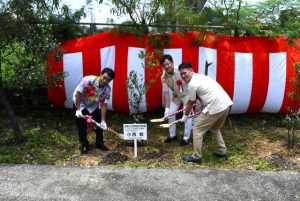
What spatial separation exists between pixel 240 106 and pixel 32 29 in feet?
12.7

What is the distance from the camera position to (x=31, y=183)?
5191 millimetres

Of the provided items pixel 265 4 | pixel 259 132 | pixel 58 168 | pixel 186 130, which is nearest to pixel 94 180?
pixel 58 168

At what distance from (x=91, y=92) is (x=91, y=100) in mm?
119

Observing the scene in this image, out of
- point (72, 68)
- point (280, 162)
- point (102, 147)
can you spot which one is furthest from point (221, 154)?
point (72, 68)

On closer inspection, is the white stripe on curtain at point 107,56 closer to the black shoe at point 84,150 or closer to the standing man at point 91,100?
the standing man at point 91,100

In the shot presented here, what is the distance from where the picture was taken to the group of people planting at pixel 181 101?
582 centimetres

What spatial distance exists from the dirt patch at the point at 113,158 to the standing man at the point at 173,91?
990mm

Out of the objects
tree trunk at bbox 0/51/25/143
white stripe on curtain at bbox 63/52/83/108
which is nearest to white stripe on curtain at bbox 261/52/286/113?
white stripe on curtain at bbox 63/52/83/108

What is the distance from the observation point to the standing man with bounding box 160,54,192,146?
21.3 feet

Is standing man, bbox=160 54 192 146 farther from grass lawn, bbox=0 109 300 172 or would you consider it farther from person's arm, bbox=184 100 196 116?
person's arm, bbox=184 100 196 116

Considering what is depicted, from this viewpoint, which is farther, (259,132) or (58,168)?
(259,132)

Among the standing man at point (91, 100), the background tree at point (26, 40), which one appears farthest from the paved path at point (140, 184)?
the background tree at point (26, 40)

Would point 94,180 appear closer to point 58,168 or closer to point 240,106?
point 58,168

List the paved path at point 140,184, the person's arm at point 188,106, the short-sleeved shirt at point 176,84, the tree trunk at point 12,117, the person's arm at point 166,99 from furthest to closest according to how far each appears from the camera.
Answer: the person's arm at point 166,99 < the short-sleeved shirt at point 176,84 < the tree trunk at point 12,117 < the person's arm at point 188,106 < the paved path at point 140,184
